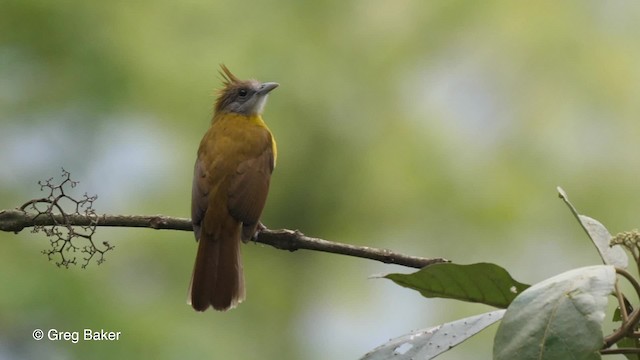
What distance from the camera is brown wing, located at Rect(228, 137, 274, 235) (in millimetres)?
4039

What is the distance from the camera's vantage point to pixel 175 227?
2.99 metres

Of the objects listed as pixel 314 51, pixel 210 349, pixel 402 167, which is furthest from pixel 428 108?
pixel 210 349

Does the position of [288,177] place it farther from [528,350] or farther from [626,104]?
[528,350]

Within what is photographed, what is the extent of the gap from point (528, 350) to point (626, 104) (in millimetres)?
9670

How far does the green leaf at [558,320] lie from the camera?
165 cm

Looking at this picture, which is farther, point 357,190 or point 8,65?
point 357,190

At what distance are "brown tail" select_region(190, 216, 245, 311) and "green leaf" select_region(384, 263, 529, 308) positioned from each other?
1.88 metres

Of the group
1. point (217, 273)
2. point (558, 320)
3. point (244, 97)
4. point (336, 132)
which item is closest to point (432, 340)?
point (558, 320)

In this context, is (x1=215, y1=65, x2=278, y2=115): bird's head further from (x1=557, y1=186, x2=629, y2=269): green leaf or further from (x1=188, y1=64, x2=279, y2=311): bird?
(x1=557, y1=186, x2=629, y2=269): green leaf

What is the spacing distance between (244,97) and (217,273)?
5.55 feet

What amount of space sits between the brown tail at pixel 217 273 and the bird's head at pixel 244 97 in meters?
1.43

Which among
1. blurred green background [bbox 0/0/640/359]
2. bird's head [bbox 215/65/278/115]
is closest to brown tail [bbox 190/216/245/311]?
bird's head [bbox 215/65/278/115]

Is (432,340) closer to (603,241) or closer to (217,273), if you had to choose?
(603,241)

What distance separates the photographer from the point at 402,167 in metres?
11.8
